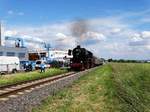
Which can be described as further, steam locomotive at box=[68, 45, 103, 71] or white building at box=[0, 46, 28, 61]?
white building at box=[0, 46, 28, 61]

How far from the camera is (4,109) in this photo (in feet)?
49.3

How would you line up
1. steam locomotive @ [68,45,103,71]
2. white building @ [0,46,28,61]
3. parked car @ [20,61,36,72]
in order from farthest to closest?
1. white building @ [0,46,28,61]
2. parked car @ [20,61,36,72]
3. steam locomotive @ [68,45,103,71]

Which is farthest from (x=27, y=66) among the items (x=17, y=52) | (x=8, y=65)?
(x=17, y=52)

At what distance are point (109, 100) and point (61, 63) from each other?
2512 inches

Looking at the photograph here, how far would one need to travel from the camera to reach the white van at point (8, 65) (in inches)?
2011

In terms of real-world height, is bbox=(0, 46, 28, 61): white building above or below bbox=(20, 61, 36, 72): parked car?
above

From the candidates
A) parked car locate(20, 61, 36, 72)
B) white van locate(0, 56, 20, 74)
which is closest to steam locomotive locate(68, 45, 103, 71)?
parked car locate(20, 61, 36, 72)

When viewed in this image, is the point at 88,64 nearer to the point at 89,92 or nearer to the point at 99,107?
the point at 89,92

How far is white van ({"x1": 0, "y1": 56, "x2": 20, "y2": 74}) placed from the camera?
51078 millimetres

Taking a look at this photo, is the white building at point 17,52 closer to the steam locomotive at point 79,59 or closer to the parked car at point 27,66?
the parked car at point 27,66

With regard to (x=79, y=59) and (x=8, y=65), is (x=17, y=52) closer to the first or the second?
(x=79, y=59)

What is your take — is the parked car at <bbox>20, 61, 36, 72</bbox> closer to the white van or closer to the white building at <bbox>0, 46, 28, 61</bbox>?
the white van

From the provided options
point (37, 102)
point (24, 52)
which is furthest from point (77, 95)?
point (24, 52)

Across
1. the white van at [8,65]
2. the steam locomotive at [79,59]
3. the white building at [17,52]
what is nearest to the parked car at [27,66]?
the white van at [8,65]
